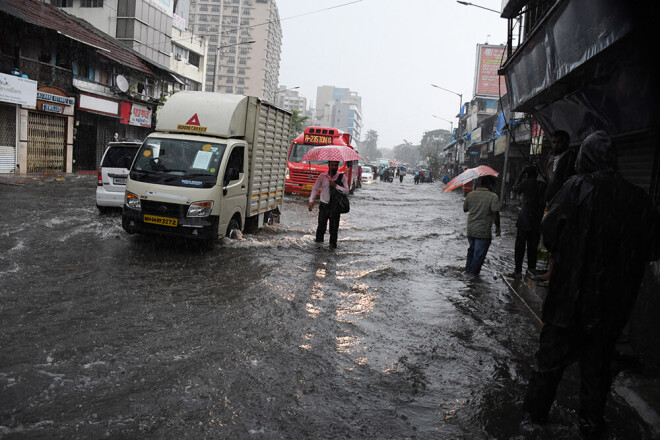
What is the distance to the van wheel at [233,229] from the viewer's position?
9602 millimetres

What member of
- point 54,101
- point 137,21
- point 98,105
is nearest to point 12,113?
point 54,101

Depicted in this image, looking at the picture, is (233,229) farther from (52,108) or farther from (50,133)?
(50,133)

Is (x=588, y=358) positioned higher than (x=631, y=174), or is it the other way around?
(x=631, y=174)

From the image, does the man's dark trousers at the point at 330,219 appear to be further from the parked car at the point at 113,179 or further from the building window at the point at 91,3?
the building window at the point at 91,3

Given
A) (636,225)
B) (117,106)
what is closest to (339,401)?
(636,225)

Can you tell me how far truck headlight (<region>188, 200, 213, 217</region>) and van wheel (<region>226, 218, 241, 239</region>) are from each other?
103cm

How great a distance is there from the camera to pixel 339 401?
12.6 feet

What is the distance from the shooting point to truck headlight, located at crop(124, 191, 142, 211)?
27.8ft

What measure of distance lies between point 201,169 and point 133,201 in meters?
1.21

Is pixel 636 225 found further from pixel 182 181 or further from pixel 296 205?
pixel 296 205

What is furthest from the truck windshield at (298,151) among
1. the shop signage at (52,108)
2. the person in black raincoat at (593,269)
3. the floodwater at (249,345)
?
the person in black raincoat at (593,269)

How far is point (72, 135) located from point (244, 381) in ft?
81.9

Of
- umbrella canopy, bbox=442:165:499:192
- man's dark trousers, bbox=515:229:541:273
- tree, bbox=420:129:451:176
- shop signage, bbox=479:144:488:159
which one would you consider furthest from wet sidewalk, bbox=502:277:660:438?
tree, bbox=420:129:451:176

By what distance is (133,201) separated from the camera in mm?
8531
